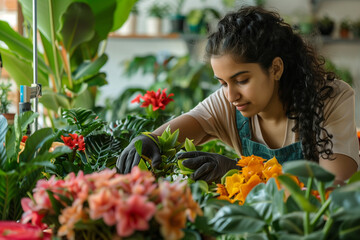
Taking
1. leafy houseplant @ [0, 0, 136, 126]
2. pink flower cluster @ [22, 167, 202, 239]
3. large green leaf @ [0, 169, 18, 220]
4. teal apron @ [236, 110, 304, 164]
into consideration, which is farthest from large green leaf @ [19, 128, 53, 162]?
leafy houseplant @ [0, 0, 136, 126]

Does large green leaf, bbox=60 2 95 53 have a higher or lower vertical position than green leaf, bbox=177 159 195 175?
higher

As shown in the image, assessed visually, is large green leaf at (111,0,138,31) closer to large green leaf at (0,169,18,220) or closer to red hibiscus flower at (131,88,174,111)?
red hibiscus flower at (131,88,174,111)

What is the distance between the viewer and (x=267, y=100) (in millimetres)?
1295

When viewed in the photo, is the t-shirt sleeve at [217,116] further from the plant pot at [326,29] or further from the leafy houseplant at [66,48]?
→ the plant pot at [326,29]

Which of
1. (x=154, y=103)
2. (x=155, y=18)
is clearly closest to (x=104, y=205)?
(x=154, y=103)

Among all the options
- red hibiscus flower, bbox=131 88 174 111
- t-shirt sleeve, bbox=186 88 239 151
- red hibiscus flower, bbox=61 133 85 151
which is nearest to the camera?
red hibiscus flower, bbox=61 133 85 151

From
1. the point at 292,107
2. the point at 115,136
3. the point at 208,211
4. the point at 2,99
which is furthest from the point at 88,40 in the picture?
the point at 208,211

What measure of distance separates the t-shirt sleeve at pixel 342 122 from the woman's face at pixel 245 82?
180 millimetres

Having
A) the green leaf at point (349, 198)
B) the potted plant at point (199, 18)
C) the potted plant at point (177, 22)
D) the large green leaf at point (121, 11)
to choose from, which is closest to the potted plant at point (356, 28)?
the potted plant at point (199, 18)

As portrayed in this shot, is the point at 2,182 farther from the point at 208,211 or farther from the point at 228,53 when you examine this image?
the point at 228,53

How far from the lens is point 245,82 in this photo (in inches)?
48.3

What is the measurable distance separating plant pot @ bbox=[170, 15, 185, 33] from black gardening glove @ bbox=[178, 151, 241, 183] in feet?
11.1

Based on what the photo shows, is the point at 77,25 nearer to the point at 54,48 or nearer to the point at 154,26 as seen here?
the point at 54,48

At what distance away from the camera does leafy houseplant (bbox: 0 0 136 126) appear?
224cm
